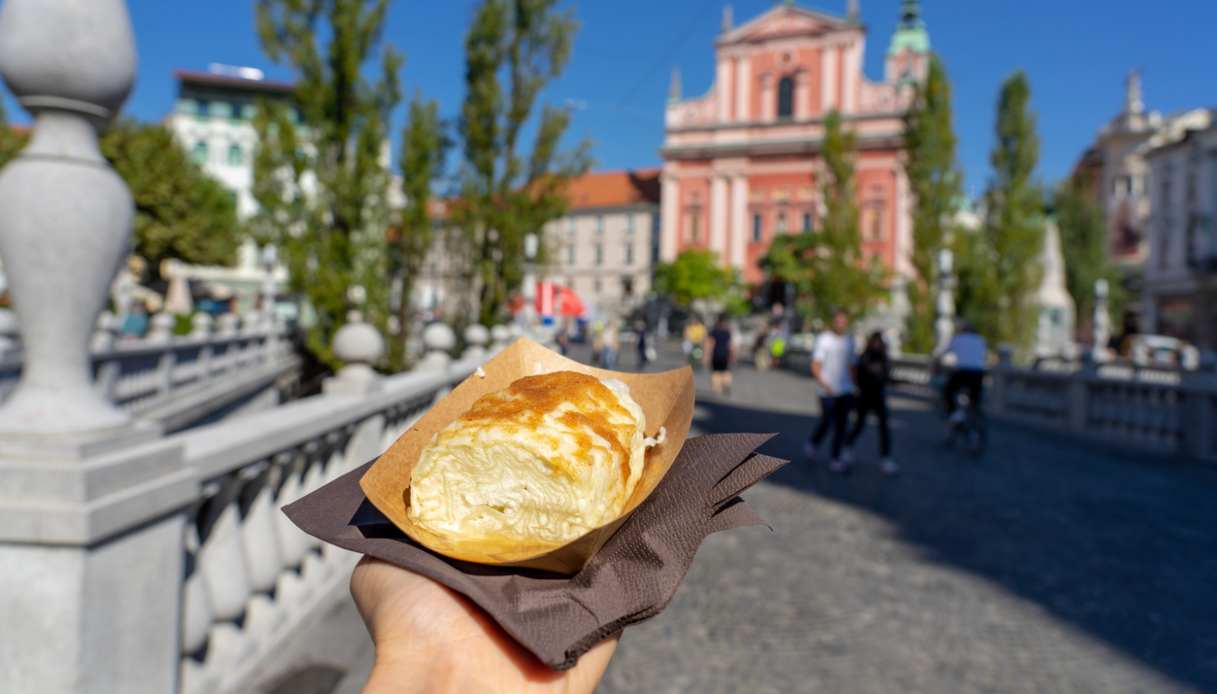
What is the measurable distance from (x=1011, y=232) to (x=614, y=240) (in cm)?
4756

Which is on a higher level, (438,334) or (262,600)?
(438,334)

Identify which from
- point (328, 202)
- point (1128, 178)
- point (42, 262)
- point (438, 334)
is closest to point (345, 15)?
point (328, 202)

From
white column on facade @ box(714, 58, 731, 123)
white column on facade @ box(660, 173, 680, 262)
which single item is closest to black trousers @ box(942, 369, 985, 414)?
white column on facade @ box(660, 173, 680, 262)

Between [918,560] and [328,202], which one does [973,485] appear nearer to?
[918,560]

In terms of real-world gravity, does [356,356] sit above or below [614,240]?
below

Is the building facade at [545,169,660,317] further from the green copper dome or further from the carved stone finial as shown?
the carved stone finial

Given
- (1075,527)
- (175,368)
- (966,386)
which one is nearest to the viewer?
(1075,527)

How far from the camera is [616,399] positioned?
1.20m

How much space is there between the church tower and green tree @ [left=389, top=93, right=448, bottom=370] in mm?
44618

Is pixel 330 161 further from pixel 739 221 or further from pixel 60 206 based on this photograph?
pixel 739 221

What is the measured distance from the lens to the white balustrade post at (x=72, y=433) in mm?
2025

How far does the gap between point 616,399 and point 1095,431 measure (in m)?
14.1

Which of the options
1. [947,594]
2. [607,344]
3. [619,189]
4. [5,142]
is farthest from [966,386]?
[619,189]

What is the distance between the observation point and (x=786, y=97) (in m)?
54.4
